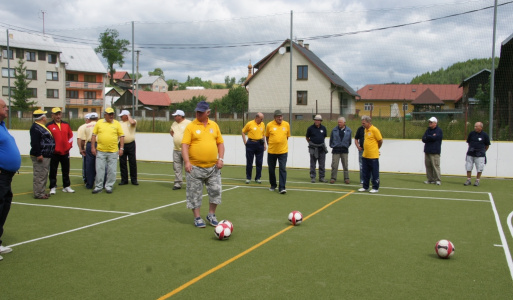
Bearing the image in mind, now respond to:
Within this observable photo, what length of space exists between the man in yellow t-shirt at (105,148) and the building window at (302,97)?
25.3 meters

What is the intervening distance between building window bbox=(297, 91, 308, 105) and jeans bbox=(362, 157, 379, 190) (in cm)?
2379

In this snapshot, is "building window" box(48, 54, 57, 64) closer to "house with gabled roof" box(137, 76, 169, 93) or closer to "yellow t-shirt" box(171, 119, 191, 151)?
"yellow t-shirt" box(171, 119, 191, 151)

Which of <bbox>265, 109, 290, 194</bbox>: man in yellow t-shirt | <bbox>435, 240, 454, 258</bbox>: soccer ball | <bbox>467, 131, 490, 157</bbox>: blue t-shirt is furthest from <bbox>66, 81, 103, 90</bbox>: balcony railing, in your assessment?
<bbox>435, 240, 454, 258</bbox>: soccer ball

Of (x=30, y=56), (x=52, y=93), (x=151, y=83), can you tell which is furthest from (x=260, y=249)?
(x=151, y=83)

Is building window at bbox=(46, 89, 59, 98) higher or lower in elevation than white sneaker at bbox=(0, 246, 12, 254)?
higher

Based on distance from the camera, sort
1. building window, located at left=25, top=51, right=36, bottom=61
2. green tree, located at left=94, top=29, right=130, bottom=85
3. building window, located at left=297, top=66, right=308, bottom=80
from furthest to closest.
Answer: green tree, located at left=94, top=29, right=130, bottom=85 → building window, located at left=25, top=51, right=36, bottom=61 → building window, located at left=297, top=66, right=308, bottom=80

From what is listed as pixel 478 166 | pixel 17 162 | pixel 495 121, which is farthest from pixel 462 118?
pixel 17 162

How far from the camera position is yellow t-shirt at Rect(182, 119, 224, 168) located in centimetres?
706

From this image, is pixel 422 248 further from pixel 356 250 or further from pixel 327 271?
pixel 327 271

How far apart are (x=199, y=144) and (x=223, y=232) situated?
1483 mm

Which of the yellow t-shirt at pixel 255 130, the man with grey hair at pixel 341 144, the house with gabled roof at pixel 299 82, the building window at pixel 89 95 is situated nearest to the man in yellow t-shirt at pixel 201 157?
the yellow t-shirt at pixel 255 130

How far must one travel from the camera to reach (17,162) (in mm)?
5820

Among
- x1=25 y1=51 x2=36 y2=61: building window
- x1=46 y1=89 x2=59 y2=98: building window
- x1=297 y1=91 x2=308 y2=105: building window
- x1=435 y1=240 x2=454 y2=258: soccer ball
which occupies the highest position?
x1=25 y1=51 x2=36 y2=61: building window

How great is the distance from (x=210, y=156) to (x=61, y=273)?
9.27 ft
